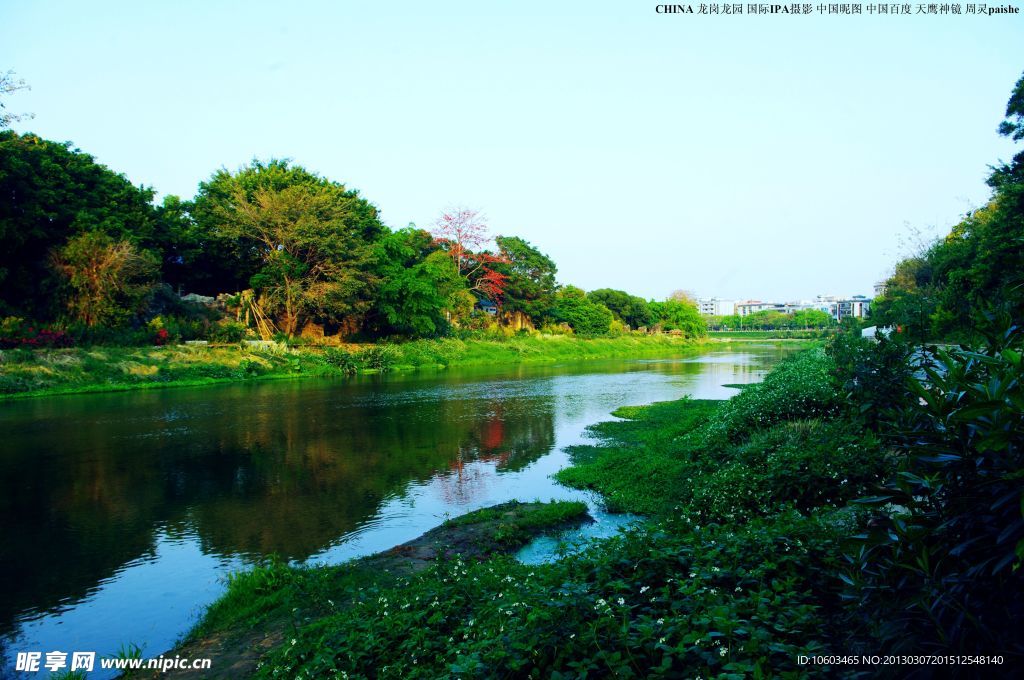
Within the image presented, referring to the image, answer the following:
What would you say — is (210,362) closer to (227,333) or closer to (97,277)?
(227,333)

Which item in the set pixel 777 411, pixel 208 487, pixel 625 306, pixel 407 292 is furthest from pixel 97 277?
pixel 625 306

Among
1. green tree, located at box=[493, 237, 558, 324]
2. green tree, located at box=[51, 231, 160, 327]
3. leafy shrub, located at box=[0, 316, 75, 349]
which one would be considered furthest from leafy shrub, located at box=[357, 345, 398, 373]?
green tree, located at box=[493, 237, 558, 324]

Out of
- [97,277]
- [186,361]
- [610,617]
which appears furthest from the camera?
[186,361]

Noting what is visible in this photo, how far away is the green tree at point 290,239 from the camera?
105 ft

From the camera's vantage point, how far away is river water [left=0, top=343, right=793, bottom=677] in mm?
6312

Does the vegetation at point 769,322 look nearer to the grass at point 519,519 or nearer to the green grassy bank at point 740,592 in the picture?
the grass at point 519,519

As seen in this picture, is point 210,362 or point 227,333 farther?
point 227,333

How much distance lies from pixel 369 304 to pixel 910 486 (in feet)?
115

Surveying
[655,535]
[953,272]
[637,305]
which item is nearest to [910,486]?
[655,535]

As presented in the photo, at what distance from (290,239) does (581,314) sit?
35636mm

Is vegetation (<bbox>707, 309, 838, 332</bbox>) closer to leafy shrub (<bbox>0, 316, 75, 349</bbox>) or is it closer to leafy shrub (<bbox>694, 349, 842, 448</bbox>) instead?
leafy shrub (<bbox>694, 349, 842, 448</bbox>)

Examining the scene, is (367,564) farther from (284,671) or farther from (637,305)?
(637,305)

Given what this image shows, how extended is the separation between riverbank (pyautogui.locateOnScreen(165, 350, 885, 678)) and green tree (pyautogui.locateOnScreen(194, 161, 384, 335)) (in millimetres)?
28364

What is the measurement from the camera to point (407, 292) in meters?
36.8
